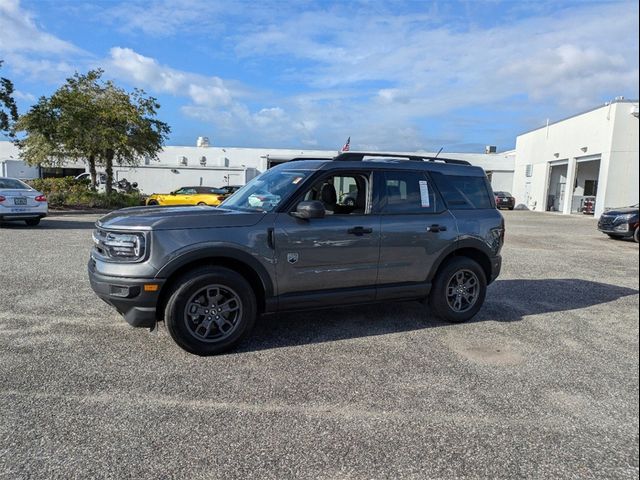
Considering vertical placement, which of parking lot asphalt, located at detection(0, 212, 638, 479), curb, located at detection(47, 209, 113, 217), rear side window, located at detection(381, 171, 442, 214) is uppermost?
rear side window, located at detection(381, 171, 442, 214)

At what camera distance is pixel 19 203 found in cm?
1332

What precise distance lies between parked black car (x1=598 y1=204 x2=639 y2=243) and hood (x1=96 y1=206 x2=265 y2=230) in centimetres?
1448

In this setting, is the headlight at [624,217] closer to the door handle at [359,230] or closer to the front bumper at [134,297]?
the door handle at [359,230]

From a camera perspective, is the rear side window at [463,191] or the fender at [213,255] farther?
the rear side window at [463,191]

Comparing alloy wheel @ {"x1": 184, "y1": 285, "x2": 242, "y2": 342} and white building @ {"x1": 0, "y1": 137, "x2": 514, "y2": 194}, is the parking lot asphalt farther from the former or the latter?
white building @ {"x1": 0, "y1": 137, "x2": 514, "y2": 194}

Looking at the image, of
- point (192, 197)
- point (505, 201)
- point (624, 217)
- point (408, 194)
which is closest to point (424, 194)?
point (408, 194)

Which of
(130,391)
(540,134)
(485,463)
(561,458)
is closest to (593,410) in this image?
(561,458)

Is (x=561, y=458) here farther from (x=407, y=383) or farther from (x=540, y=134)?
(x=540, y=134)

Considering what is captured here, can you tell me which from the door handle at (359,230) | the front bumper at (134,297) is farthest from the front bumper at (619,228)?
the front bumper at (134,297)

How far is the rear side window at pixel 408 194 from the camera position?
519cm

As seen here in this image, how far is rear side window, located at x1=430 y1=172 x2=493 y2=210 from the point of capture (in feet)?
18.3

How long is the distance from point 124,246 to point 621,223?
15675 millimetres

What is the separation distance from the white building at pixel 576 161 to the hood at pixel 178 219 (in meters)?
19.5

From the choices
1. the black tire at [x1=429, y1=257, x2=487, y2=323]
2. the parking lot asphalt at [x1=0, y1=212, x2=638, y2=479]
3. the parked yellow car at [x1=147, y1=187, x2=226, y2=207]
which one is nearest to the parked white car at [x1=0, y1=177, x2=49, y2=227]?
the parked yellow car at [x1=147, y1=187, x2=226, y2=207]
